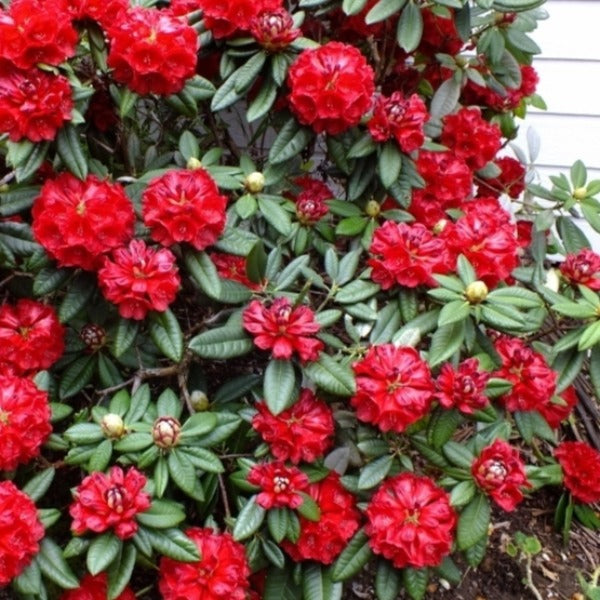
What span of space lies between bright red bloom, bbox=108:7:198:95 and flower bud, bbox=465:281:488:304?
670 mm

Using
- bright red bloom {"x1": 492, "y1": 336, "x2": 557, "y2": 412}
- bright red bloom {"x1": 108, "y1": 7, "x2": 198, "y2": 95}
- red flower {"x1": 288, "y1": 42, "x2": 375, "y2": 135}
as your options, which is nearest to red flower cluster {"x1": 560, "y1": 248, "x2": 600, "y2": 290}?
bright red bloom {"x1": 492, "y1": 336, "x2": 557, "y2": 412}

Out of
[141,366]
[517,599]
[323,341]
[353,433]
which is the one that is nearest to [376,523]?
[353,433]

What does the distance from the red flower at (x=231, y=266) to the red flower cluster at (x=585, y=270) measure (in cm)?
71

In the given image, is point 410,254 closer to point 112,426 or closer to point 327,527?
point 327,527

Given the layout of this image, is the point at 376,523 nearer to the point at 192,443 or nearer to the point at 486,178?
the point at 192,443

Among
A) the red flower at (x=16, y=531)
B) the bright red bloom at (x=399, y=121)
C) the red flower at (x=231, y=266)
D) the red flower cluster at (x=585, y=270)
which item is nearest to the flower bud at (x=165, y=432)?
the red flower at (x=16, y=531)

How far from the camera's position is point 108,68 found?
171cm

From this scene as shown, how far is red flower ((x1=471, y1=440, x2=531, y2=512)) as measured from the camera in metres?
1.56

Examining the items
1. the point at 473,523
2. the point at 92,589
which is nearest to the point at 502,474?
the point at 473,523

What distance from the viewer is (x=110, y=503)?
141 centimetres

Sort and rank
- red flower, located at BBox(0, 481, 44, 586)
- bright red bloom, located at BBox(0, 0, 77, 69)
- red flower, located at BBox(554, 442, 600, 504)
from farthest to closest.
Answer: red flower, located at BBox(554, 442, 600, 504) < bright red bloom, located at BBox(0, 0, 77, 69) < red flower, located at BBox(0, 481, 44, 586)

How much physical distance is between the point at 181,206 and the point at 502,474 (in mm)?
759

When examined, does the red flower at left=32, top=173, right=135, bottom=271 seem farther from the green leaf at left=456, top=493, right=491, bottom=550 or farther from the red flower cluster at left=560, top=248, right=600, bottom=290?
the red flower cluster at left=560, top=248, right=600, bottom=290

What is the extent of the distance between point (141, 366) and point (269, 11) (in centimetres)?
76
